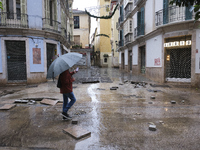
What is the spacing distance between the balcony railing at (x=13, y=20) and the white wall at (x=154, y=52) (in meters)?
10.4

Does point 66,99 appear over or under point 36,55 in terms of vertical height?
under

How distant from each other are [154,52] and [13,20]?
37.7 feet

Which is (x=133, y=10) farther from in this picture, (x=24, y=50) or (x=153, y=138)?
(x=153, y=138)

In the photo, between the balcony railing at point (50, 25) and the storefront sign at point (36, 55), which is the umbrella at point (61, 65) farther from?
the balcony railing at point (50, 25)

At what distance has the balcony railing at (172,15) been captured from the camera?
410 inches

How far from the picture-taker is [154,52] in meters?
13.5

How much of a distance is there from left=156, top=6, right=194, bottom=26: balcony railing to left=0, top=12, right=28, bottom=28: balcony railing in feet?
33.3

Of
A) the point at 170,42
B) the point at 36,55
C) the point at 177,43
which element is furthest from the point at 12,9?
the point at 177,43

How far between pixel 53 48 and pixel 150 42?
29.7 ft

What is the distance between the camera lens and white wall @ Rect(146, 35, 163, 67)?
1255cm

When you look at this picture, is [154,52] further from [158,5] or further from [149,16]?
[158,5]

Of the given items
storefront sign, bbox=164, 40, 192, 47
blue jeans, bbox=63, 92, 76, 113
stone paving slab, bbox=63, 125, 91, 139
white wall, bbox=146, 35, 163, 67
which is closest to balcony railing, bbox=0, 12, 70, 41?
white wall, bbox=146, 35, 163, 67

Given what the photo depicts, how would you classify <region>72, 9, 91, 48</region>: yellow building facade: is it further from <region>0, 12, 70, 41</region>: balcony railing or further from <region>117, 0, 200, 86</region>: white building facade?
<region>0, 12, 70, 41</region>: balcony railing

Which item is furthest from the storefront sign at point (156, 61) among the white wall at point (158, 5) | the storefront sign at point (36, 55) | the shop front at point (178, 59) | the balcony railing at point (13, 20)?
the balcony railing at point (13, 20)
